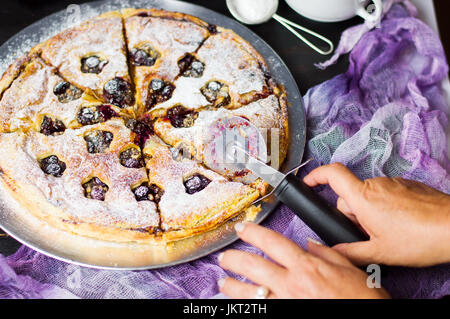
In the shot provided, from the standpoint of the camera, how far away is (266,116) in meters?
2.05

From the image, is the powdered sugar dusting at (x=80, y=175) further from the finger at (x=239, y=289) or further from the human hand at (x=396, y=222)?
the human hand at (x=396, y=222)

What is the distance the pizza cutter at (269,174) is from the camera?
1.64m

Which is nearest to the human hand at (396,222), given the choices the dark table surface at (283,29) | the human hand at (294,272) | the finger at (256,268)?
the human hand at (294,272)

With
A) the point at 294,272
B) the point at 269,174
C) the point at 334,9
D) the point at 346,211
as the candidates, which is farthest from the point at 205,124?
the point at 334,9

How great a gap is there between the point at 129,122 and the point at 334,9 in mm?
1197

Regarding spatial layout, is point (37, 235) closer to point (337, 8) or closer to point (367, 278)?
point (367, 278)

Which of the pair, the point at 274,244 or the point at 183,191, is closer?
the point at 274,244

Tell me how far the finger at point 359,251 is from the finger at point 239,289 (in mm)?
314

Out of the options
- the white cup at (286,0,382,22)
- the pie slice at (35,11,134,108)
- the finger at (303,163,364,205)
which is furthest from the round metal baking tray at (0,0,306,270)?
the white cup at (286,0,382,22)

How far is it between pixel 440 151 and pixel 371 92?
1.44 ft

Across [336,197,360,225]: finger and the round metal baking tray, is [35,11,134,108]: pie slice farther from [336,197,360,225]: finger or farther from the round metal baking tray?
[336,197,360,225]: finger

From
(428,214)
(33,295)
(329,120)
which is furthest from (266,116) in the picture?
(33,295)

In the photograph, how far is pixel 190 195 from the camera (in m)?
1.87

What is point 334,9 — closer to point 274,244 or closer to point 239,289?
point 274,244
